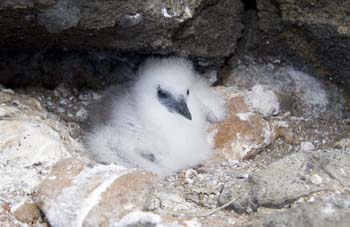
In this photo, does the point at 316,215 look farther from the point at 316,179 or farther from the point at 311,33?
the point at 311,33

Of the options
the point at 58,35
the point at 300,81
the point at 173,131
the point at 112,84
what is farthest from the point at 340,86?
the point at 58,35

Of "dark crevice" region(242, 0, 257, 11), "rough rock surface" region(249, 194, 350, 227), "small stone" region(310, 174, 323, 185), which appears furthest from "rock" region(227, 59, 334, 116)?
"rough rock surface" region(249, 194, 350, 227)

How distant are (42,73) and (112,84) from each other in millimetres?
387

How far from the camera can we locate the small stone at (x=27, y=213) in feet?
8.93

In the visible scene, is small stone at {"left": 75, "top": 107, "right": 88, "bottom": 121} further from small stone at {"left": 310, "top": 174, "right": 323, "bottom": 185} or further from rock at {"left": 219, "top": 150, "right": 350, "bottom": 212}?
small stone at {"left": 310, "top": 174, "right": 323, "bottom": 185}

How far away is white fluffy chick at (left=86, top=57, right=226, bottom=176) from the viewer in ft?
11.7

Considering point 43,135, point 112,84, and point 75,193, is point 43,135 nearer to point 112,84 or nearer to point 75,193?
point 75,193

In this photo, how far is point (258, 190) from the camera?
2662 mm

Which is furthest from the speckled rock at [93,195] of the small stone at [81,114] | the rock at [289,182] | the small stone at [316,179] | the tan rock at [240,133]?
the tan rock at [240,133]

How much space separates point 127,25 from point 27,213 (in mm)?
988

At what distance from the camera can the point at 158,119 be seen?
3.79 meters

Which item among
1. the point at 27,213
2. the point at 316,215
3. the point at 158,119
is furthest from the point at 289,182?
the point at 158,119

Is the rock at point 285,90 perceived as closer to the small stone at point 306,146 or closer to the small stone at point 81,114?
the small stone at point 306,146

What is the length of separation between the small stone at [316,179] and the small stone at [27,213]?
1066mm
